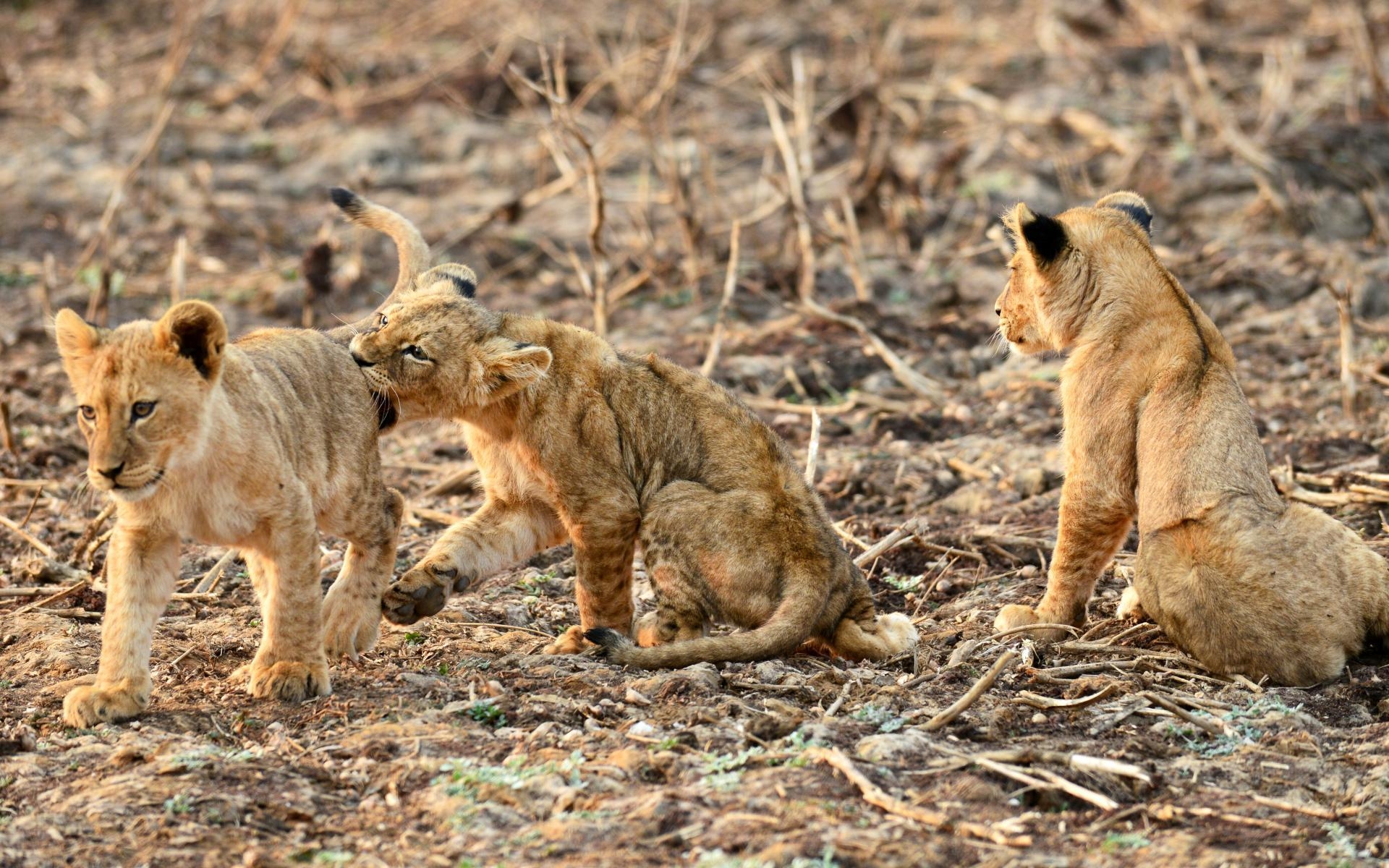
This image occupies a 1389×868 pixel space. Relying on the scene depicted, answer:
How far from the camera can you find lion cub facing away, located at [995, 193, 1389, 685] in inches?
243

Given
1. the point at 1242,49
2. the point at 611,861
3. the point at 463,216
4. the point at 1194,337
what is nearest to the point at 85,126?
the point at 463,216

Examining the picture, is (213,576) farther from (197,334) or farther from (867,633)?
(867,633)

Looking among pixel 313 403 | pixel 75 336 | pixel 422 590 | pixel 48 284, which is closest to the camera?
pixel 75 336

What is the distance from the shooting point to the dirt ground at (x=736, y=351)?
496 centimetres

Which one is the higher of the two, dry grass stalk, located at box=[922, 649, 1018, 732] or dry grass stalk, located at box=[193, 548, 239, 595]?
dry grass stalk, located at box=[922, 649, 1018, 732]

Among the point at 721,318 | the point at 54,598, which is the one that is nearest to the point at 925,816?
the point at 54,598

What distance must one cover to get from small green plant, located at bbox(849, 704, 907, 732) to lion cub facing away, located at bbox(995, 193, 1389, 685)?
1.33m

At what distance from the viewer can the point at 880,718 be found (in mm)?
5680

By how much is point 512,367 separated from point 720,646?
1.47 metres

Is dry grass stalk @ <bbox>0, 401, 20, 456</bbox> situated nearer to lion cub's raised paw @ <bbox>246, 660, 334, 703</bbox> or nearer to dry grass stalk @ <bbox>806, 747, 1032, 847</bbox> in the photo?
lion cub's raised paw @ <bbox>246, 660, 334, 703</bbox>

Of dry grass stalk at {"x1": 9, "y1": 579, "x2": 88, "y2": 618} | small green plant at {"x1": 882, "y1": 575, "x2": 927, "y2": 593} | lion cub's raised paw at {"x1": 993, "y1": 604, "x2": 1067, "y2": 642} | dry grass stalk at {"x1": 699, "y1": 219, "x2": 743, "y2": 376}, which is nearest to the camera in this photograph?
lion cub's raised paw at {"x1": 993, "y1": 604, "x2": 1067, "y2": 642}

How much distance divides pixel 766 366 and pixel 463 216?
4741 mm

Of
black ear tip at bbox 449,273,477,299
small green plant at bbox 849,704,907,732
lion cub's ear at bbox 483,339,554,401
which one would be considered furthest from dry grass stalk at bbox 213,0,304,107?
small green plant at bbox 849,704,907,732

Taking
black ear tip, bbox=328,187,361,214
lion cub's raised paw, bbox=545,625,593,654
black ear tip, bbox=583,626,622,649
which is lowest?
lion cub's raised paw, bbox=545,625,593,654
